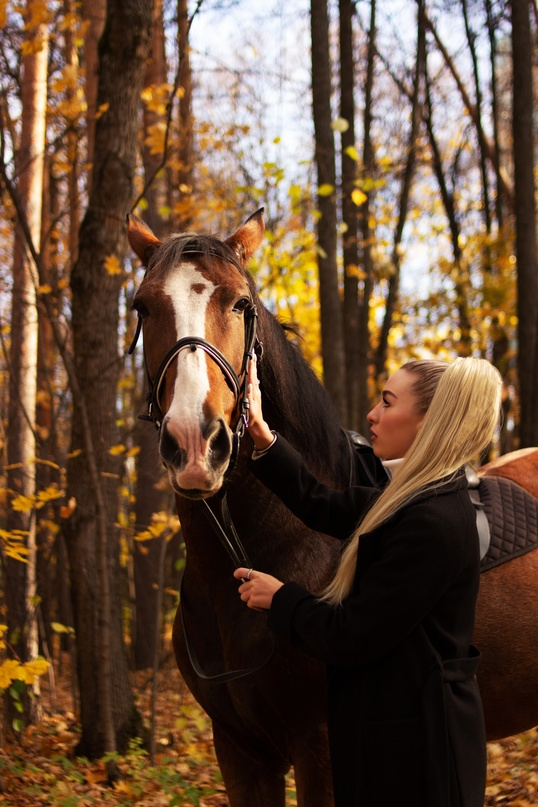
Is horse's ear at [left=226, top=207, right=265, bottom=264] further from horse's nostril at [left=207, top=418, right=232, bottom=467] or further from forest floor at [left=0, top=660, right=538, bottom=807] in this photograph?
forest floor at [left=0, top=660, right=538, bottom=807]

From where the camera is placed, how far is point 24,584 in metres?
6.80

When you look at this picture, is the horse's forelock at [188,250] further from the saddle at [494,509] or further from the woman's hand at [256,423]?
the saddle at [494,509]

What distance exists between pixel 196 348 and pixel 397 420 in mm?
628

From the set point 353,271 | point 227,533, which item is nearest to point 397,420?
point 227,533

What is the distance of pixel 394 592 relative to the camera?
6.19ft

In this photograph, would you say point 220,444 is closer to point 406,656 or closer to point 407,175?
point 406,656

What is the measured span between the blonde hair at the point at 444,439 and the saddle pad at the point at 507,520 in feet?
3.70

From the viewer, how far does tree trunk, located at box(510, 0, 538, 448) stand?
7.53 meters

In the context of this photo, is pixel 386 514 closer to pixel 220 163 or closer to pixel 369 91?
pixel 220 163

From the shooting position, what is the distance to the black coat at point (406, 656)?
1.89m

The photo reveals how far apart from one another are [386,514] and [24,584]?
218 inches

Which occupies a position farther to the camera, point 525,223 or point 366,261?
point 366,261

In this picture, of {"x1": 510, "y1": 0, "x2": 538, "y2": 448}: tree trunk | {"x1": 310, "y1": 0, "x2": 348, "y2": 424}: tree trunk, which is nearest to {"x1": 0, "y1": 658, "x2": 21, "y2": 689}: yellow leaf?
{"x1": 310, "y1": 0, "x2": 348, "y2": 424}: tree trunk

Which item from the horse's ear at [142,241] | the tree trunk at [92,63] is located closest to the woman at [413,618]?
the horse's ear at [142,241]
